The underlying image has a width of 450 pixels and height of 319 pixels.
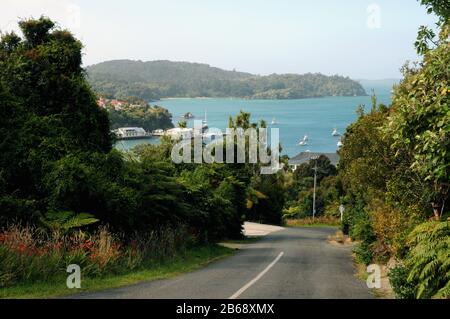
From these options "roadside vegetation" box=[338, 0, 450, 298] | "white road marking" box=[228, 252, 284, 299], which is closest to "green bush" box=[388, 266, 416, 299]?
"roadside vegetation" box=[338, 0, 450, 298]

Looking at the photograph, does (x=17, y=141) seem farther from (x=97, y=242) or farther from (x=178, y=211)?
(x=178, y=211)

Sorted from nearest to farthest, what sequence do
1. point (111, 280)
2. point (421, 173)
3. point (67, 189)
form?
1. point (421, 173)
2. point (111, 280)
3. point (67, 189)

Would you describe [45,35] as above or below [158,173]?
above

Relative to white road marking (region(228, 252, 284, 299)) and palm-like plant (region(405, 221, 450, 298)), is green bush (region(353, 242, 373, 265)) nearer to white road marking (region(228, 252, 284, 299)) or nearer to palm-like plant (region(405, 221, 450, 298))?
white road marking (region(228, 252, 284, 299))

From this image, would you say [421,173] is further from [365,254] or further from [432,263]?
[365,254]

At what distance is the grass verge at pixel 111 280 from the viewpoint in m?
11.7

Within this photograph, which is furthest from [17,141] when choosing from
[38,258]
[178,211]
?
[178,211]

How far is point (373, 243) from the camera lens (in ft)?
71.8

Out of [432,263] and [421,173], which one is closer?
[432,263]

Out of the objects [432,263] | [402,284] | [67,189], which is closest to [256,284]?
[402,284]

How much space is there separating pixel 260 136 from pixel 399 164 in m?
40.6

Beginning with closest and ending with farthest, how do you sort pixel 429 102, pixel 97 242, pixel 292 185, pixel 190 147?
1. pixel 429 102
2. pixel 97 242
3. pixel 190 147
4. pixel 292 185

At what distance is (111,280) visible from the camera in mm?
14141

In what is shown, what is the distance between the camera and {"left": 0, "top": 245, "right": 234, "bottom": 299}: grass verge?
1171cm
